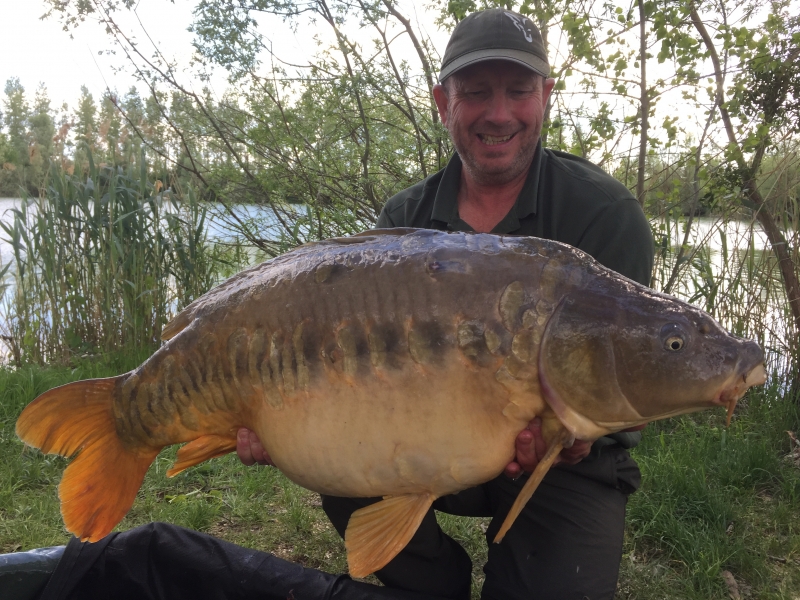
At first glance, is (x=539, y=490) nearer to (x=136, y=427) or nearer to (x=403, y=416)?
(x=403, y=416)

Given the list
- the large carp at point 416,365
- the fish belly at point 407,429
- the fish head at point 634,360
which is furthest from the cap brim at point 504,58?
the fish belly at point 407,429

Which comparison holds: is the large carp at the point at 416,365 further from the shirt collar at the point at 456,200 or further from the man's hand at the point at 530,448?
the shirt collar at the point at 456,200

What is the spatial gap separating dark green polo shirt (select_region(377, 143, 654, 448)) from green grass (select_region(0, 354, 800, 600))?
458mm

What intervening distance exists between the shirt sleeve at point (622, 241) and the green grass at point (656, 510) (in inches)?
30.3

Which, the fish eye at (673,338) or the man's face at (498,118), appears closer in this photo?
the fish eye at (673,338)

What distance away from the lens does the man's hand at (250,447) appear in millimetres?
1214

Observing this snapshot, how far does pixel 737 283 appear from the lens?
107 inches

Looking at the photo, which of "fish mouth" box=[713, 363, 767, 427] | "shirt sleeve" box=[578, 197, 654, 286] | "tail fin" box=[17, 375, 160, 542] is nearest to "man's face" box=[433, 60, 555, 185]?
"shirt sleeve" box=[578, 197, 654, 286]

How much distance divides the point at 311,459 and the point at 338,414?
106 mm

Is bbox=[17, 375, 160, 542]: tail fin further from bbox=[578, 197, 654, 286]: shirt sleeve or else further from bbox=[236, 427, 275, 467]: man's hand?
bbox=[578, 197, 654, 286]: shirt sleeve

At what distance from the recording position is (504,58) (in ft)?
5.25

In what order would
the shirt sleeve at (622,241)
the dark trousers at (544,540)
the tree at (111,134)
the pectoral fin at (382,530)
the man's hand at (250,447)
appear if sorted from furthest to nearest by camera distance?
1. the tree at (111,134)
2. the shirt sleeve at (622,241)
3. the dark trousers at (544,540)
4. the man's hand at (250,447)
5. the pectoral fin at (382,530)

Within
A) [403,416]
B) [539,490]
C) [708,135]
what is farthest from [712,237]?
[403,416]

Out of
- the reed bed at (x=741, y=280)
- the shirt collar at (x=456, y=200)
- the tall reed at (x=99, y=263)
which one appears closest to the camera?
the shirt collar at (x=456, y=200)
